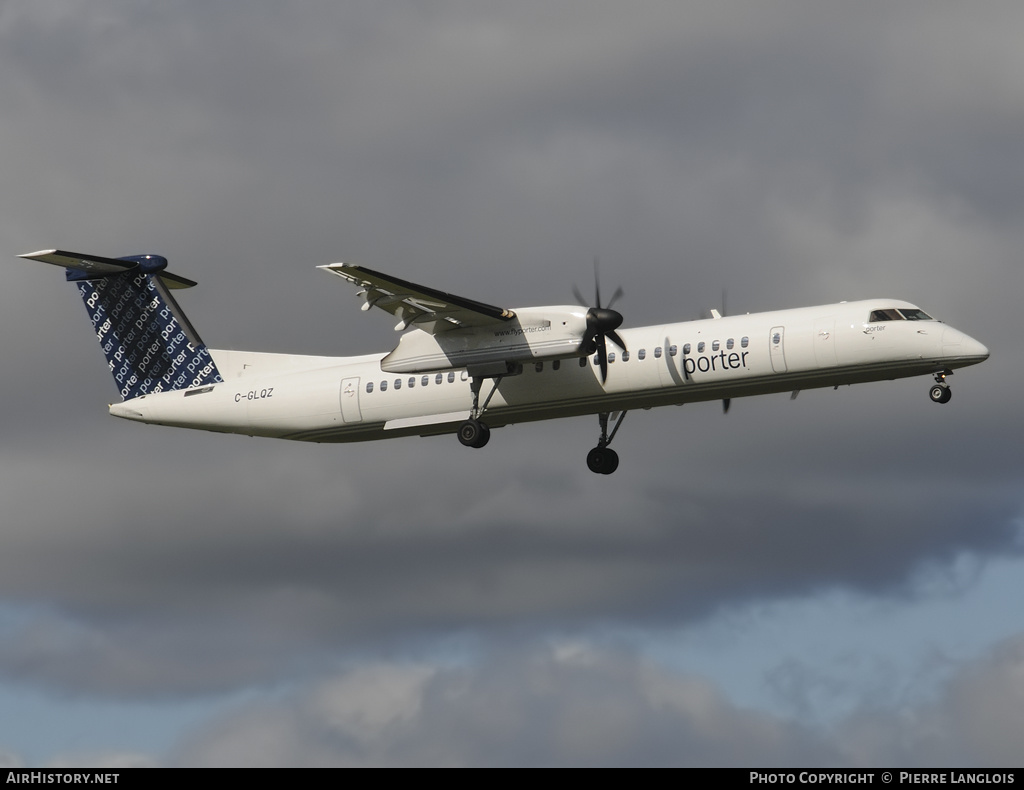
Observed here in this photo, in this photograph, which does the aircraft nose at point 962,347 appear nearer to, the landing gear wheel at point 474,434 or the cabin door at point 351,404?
the landing gear wheel at point 474,434

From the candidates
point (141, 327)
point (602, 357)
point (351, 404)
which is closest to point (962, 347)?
point (602, 357)

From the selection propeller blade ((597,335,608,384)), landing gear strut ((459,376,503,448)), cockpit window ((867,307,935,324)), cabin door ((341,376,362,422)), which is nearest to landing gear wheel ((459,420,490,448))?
landing gear strut ((459,376,503,448))

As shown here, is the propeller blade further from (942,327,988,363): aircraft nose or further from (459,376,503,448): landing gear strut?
(942,327,988,363): aircraft nose

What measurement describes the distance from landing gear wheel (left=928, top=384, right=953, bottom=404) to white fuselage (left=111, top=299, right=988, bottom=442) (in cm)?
37

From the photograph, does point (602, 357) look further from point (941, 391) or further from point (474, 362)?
point (941, 391)

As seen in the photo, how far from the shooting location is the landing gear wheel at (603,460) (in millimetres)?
36594

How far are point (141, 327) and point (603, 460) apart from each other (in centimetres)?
1178

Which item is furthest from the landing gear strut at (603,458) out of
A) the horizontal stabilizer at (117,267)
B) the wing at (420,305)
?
the horizontal stabilizer at (117,267)

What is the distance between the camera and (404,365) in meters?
33.5

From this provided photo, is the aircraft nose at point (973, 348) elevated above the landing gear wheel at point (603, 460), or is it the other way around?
the aircraft nose at point (973, 348)

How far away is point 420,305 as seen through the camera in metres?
33.1
